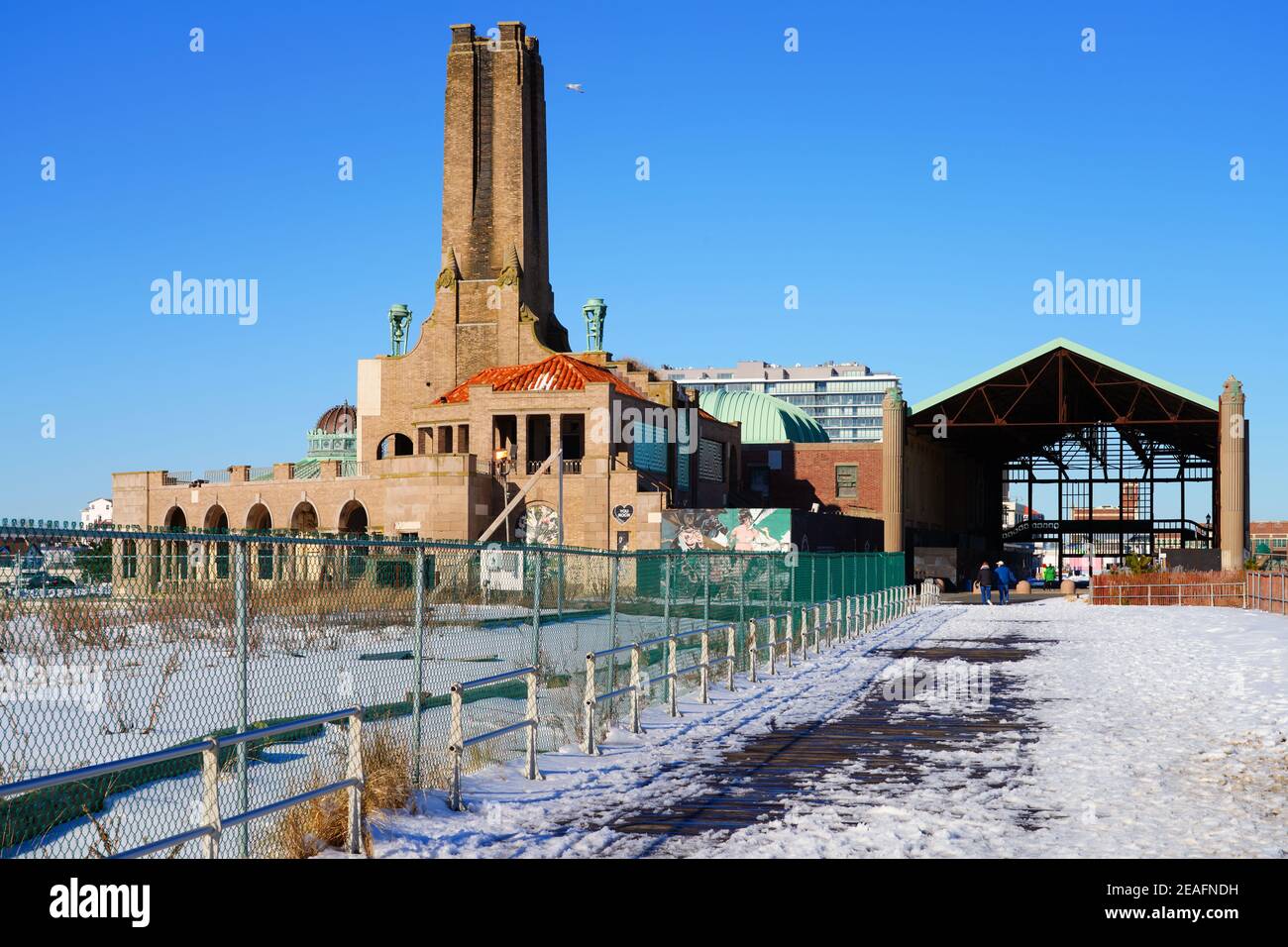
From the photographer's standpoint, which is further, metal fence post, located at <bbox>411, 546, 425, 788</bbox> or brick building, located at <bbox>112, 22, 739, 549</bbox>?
brick building, located at <bbox>112, 22, 739, 549</bbox>

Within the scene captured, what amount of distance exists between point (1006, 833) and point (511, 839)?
403cm

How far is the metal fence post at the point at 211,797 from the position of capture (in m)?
8.27

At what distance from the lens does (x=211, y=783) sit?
27.2 feet

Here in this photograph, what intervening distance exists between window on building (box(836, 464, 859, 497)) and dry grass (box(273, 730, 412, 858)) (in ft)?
246

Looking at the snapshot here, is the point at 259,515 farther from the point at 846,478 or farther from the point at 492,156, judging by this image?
the point at 846,478

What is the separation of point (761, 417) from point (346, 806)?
9628 centimetres

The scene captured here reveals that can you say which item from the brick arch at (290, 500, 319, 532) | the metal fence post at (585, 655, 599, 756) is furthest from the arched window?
the metal fence post at (585, 655, 599, 756)

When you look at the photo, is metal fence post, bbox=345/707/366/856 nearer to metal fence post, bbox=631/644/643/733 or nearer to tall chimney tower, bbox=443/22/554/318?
metal fence post, bbox=631/644/643/733


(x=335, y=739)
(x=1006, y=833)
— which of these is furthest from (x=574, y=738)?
(x=1006, y=833)

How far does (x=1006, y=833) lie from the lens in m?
11.2

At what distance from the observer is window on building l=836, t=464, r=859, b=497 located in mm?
86250

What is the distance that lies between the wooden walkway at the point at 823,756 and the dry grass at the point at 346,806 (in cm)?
190

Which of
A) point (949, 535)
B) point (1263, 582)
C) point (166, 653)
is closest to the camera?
point (166, 653)
